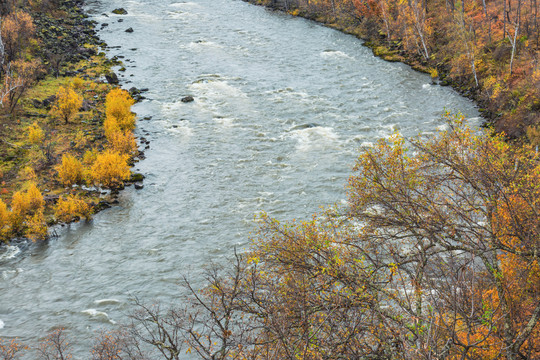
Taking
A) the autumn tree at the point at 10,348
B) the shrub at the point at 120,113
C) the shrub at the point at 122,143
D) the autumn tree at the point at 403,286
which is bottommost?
the autumn tree at the point at 10,348

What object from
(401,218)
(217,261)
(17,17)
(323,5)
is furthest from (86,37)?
(401,218)

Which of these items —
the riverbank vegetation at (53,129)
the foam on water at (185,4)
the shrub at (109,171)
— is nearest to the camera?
the riverbank vegetation at (53,129)

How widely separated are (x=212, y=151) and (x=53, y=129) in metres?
15.5

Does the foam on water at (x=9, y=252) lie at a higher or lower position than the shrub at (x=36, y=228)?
lower

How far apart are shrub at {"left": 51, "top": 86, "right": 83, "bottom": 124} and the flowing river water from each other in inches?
262

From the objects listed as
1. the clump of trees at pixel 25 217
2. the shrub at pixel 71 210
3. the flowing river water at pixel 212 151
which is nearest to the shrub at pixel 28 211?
the clump of trees at pixel 25 217

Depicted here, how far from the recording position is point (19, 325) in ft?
78.4

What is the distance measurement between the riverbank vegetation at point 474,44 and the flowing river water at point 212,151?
9.17 feet

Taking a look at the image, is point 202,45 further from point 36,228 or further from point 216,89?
point 36,228

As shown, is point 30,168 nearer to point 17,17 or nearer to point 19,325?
point 19,325

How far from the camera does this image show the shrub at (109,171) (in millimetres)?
35812

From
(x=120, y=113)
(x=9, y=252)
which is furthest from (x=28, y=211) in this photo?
(x=120, y=113)

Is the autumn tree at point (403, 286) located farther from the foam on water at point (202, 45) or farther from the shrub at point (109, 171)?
the foam on water at point (202, 45)

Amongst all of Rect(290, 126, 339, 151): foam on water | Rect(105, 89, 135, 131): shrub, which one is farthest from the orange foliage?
Rect(290, 126, 339, 151): foam on water
